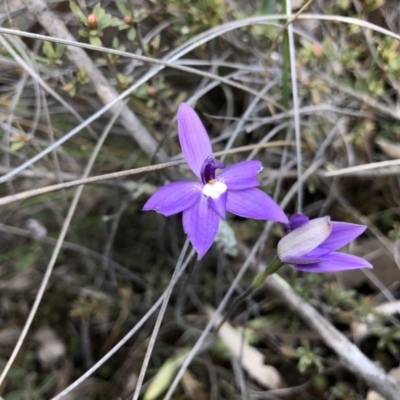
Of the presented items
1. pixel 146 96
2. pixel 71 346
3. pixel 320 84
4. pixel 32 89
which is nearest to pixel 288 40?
pixel 320 84

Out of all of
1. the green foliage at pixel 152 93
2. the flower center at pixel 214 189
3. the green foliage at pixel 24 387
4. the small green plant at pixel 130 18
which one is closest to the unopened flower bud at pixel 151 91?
the green foliage at pixel 152 93

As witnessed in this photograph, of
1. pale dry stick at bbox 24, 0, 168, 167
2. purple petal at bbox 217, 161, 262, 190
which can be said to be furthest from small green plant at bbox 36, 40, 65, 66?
purple petal at bbox 217, 161, 262, 190

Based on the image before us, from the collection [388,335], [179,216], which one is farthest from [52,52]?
[388,335]

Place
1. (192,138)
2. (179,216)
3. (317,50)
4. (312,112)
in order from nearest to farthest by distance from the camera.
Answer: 1. (192,138)
2. (317,50)
3. (312,112)
4. (179,216)

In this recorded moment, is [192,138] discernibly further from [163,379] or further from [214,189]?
[163,379]

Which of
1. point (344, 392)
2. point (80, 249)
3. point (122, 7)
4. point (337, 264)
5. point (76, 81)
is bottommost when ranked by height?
point (344, 392)

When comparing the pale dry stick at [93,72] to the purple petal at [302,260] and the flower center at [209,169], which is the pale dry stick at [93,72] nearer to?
the flower center at [209,169]

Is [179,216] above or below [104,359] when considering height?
below
